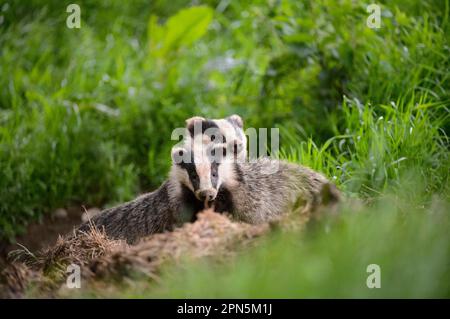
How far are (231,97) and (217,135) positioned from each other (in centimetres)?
240

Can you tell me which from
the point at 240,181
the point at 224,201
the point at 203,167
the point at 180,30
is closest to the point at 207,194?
the point at 203,167

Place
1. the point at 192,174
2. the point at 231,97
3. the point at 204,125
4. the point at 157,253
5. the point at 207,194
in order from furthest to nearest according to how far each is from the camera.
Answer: the point at 231,97, the point at 204,125, the point at 192,174, the point at 207,194, the point at 157,253

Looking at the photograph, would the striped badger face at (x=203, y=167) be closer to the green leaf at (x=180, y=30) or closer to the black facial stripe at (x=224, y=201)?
the black facial stripe at (x=224, y=201)

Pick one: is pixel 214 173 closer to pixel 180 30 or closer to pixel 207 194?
pixel 207 194

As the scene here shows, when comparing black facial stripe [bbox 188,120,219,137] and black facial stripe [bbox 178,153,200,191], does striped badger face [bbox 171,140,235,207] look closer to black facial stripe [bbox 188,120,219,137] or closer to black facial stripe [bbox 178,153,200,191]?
black facial stripe [bbox 178,153,200,191]

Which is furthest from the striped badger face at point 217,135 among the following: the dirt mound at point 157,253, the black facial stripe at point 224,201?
the dirt mound at point 157,253

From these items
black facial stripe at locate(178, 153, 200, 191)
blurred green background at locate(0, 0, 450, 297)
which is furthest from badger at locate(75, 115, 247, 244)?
blurred green background at locate(0, 0, 450, 297)

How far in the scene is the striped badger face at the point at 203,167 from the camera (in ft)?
13.2

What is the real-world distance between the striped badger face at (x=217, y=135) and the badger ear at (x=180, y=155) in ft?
0.21

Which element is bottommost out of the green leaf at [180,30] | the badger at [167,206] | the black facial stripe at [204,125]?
the badger at [167,206]

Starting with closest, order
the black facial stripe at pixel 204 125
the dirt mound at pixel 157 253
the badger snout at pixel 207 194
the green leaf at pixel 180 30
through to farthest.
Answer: the dirt mound at pixel 157 253, the badger snout at pixel 207 194, the black facial stripe at pixel 204 125, the green leaf at pixel 180 30

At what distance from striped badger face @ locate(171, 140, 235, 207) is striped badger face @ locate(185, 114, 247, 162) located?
50 mm

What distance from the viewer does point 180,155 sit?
4.26 metres
